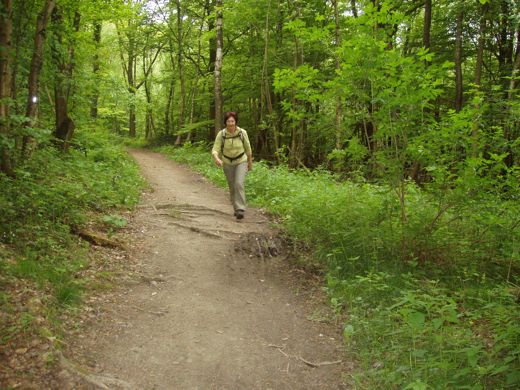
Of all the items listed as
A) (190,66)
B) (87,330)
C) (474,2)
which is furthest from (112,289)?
(190,66)

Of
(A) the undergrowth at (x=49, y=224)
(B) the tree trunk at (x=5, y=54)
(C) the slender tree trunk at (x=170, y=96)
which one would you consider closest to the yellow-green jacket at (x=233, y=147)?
(A) the undergrowth at (x=49, y=224)

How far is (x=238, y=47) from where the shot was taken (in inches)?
873

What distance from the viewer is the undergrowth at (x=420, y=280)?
3.59 meters

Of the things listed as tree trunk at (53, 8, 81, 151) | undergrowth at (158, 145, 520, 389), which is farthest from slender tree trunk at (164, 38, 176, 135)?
undergrowth at (158, 145, 520, 389)

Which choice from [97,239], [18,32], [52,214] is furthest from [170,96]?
[97,239]

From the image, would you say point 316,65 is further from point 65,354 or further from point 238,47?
point 65,354

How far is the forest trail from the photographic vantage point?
3.76 m

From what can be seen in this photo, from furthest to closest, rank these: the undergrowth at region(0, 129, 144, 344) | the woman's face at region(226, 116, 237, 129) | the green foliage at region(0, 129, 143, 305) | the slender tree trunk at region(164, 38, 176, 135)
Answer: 1. the slender tree trunk at region(164, 38, 176, 135)
2. the woman's face at region(226, 116, 237, 129)
3. the green foliage at region(0, 129, 143, 305)
4. the undergrowth at region(0, 129, 144, 344)

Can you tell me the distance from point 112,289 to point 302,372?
2839 millimetres

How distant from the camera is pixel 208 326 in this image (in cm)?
466

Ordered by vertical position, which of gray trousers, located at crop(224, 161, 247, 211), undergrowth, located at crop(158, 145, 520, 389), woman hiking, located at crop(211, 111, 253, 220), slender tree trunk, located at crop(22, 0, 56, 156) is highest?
slender tree trunk, located at crop(22, 0, 56, 156)

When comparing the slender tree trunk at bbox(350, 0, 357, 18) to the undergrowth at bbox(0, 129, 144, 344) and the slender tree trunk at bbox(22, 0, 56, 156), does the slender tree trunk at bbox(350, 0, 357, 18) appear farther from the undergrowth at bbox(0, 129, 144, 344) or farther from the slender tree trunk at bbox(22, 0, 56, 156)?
the undergrowth at bbox(0, 129, 144, 344)

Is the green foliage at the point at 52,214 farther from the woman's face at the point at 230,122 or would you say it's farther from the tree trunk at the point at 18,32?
the woman's face at the point at 230,122

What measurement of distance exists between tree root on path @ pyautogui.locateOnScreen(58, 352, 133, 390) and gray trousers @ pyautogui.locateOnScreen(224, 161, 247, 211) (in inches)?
201
